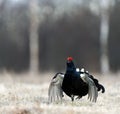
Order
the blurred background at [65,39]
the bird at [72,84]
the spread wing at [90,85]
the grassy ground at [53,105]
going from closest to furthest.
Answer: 1. the grassy ground at [53,105]
2. the bird at [72,84]
3. the spread wing at [90,85]
4. the blurred background at [65,39]

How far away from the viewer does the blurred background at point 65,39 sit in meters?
36.1

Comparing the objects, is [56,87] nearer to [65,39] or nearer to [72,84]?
[72,84]

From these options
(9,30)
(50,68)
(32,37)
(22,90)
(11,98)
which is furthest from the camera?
(9,30)

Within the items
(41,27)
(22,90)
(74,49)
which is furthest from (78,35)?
(22,90)

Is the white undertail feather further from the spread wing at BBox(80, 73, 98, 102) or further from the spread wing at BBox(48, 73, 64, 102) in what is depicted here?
the spread wing at BBox(48, 73, 64, 102)

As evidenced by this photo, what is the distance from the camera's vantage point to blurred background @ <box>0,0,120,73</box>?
36094 mm

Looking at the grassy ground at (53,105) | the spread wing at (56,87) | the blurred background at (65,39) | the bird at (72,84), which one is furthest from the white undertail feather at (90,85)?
the blurred background at (65,39)

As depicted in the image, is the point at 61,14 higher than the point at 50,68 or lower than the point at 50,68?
higher

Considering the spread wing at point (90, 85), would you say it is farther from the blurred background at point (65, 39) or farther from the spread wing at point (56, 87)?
the blurred background at point (65, 39)

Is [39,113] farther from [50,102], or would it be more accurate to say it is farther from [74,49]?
[74,49]

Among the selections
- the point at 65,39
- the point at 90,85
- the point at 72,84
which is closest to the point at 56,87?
the point at 72,84

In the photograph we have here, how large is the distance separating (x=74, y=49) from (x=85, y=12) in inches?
159

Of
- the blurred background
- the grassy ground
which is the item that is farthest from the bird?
the blurred background

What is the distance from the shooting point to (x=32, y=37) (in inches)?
1540
